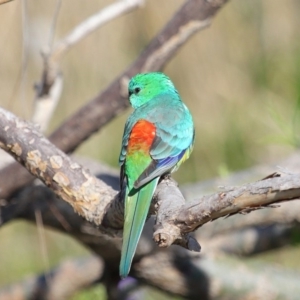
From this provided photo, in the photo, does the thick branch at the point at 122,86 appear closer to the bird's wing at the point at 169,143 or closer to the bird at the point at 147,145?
the bird at the point at 147,145

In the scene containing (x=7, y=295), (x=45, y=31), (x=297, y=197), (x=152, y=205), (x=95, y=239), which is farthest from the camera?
(x=45, y=31)

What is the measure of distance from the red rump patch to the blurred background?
2321 mm

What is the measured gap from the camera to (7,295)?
3838 mm

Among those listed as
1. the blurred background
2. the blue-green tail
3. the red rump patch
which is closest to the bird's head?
the red rump patch

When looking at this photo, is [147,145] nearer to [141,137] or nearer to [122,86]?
[141,137]

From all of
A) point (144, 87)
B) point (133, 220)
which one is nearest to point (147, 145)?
point (133, 220)

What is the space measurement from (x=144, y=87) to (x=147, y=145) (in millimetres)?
521

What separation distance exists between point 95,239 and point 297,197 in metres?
1.84

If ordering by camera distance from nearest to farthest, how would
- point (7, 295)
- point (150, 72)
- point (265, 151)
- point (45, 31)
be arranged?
point (150, 72) → point (7, 295) → point (45, 31) → point (265, 151)

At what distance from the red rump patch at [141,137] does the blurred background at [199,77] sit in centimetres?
232

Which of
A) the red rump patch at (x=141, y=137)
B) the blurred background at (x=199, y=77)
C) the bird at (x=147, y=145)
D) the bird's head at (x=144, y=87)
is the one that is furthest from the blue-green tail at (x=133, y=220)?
the blurred background at (x=199, y=77)

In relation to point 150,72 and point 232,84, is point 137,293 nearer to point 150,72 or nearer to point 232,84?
point 150,72

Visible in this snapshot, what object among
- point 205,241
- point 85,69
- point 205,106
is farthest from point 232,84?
point 205,241

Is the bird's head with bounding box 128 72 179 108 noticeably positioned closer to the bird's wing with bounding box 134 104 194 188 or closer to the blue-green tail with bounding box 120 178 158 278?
the bird's wing with bounding box 134 104 194 188
